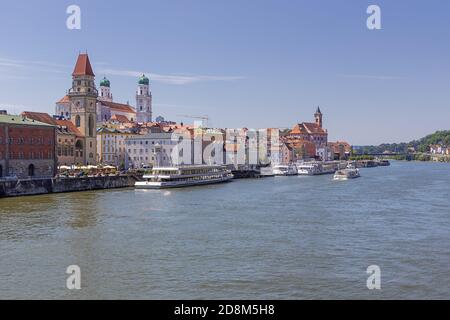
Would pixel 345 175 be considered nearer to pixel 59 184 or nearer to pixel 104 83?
pixel 59 184

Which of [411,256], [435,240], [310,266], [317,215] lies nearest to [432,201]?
[317,215]

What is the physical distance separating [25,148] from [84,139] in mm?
24426

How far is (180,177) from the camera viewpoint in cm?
7875

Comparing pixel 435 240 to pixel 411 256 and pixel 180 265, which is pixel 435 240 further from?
pixel 180 265

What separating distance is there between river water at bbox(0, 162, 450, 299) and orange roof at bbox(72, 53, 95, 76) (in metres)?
46.7

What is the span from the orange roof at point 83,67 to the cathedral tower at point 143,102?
238 feet

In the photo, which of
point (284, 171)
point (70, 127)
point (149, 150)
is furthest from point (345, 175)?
point (70, 127)

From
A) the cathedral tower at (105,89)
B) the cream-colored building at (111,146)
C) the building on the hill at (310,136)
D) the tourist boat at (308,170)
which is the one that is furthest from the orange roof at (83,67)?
the building on the hill at (310,136)

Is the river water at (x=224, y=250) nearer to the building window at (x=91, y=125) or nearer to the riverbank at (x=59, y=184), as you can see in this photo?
the riverbank at (x=59, y=184)

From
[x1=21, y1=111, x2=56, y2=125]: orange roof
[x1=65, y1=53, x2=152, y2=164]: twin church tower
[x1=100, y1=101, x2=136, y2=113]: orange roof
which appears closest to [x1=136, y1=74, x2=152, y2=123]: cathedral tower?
[x1=100, y1=101, x2=136, y2=113]: orange roof

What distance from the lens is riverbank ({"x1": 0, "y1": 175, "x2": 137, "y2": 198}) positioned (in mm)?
57188

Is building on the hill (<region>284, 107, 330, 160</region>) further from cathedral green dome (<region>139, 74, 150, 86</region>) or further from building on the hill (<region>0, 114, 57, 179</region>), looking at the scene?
building on the hill (<region>0, 114, 57, 179</region>)

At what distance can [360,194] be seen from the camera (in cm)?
6431

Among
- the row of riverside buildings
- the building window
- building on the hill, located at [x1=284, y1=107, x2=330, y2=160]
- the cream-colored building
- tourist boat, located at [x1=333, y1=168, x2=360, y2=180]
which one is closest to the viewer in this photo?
the row of riverside buildings
